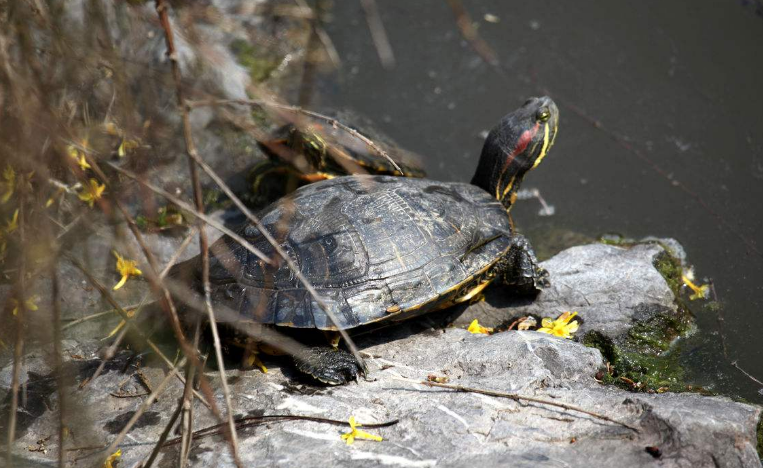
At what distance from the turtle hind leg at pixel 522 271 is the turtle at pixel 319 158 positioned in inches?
52.4

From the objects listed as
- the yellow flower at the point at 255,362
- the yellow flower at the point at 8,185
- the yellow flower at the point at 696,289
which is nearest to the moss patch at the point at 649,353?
the yellow flower at the point at 696,289

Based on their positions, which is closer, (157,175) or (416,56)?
(157,175)

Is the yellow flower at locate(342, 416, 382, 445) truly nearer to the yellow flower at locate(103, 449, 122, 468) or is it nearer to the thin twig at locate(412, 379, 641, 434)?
the thin twig at locate(412, 379, 641, 434)

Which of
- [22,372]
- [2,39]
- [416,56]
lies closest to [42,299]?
[22,372]

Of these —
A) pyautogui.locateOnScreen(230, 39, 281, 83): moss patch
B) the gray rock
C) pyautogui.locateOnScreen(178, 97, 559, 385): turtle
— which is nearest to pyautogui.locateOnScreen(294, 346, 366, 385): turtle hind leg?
pyautogui.locateOnScreen(178, 97, 559, 385): turtle

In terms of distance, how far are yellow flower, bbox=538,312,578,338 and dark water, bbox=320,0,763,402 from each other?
2.72 ft

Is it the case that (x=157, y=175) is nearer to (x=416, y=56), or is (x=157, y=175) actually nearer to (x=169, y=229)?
(x=169, y=229)

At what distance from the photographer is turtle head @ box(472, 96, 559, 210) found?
568cm

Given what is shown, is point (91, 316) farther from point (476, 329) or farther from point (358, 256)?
point (476, 329)

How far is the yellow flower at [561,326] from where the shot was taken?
4.67 meters

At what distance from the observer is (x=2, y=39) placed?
2312 mm

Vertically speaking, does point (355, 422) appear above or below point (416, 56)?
below

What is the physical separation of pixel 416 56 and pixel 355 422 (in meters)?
5.40

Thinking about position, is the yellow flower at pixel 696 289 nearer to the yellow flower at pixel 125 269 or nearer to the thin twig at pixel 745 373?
the thin twig at pixel 745 373
